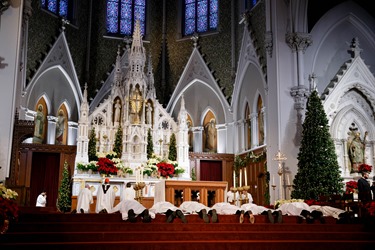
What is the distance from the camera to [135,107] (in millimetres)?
22422

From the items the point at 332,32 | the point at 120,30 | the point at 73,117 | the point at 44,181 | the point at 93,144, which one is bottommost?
the point at 44,181

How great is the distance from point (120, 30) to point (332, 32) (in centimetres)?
1320

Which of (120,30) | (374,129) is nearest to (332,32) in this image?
(374,129)

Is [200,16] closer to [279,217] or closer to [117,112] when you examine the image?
[117,112]

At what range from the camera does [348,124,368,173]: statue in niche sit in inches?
801

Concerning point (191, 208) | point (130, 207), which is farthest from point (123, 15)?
point (130, 207)

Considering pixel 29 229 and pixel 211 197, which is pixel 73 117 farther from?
pixel 29 229

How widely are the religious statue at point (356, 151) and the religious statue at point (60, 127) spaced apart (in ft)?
47.2

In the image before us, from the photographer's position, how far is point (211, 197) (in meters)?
15.2

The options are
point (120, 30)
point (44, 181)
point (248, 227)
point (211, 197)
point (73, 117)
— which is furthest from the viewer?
point (120, 30)

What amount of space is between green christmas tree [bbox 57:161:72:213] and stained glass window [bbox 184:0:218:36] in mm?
12347

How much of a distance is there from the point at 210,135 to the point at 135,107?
5.49 meters

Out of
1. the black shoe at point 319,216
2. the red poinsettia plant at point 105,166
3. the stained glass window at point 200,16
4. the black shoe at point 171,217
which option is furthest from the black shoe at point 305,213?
the stained glass window at point 200,16

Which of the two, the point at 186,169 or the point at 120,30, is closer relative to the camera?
the point at 186,169
